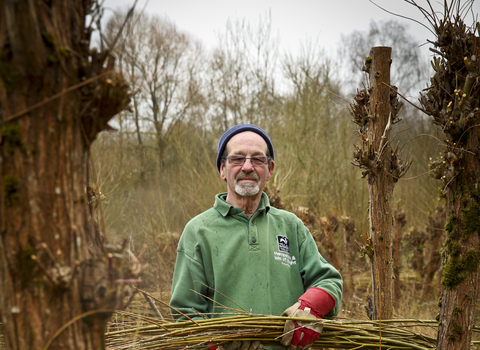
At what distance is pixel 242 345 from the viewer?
2.00m

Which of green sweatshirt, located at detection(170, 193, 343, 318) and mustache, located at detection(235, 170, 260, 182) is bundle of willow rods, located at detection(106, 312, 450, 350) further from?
mustache, located at detection(235, 170, 260, 182)

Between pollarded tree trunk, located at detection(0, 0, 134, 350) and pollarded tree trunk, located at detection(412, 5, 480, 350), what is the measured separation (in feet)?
5.89

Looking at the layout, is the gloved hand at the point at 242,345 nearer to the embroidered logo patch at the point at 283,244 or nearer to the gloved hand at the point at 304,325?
the gloved hand at the point at 304,325

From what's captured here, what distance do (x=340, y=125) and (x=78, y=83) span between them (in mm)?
9376

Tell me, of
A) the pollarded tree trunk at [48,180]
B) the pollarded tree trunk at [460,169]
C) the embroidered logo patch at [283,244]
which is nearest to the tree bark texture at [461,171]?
the pollarded tree trunk at [460,169]

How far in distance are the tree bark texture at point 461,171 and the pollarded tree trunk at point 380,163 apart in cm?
60

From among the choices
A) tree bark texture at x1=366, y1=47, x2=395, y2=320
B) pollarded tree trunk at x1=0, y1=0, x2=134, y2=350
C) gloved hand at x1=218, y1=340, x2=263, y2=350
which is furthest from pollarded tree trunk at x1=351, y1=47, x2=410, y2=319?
pollarded tree trunk at x1=0, y1=0, x2=134, y2=350

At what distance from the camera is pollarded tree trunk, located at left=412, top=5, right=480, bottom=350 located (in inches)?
83.9

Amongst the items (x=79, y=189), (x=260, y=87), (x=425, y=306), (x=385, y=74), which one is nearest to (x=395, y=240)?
(x=425, y=306)

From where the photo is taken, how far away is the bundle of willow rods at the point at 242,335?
6.12ft

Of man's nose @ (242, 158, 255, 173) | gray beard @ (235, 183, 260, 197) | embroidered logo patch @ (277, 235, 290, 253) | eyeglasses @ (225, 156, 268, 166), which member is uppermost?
eyeglasses @ (225, 156, 268, 166)

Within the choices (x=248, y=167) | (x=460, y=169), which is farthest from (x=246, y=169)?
(x=460, y=169)

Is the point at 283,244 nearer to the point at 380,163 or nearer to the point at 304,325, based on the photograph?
the point at 304,325

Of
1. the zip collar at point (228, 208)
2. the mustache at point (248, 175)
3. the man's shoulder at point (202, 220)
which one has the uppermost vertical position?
the mustache at point (248, 175)
